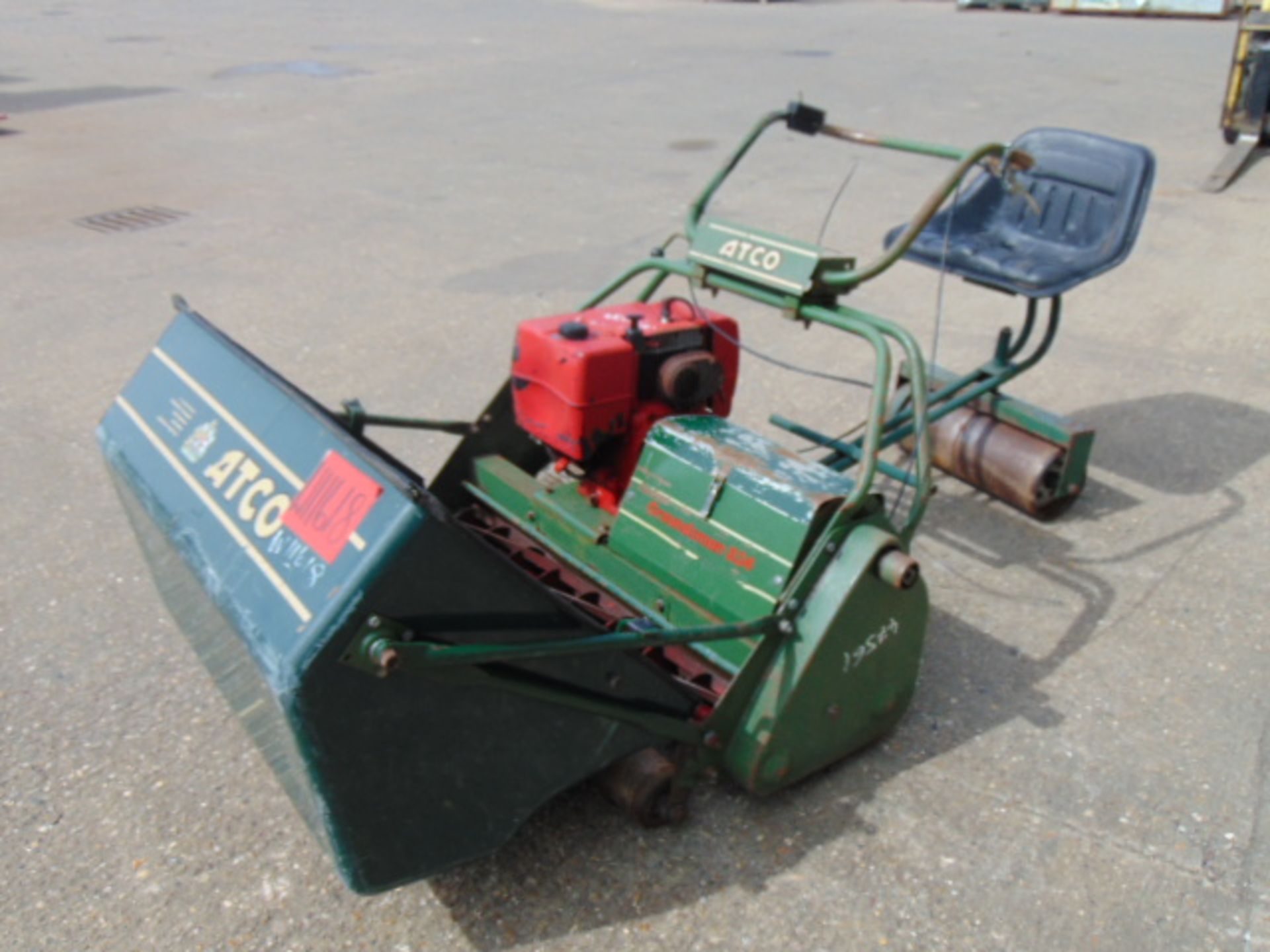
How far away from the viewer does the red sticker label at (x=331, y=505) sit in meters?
2.21

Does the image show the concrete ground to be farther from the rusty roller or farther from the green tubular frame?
the green tubular frame

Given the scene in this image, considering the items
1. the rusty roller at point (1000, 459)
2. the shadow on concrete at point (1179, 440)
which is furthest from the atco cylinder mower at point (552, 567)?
the shadow on concrete at point (1179, 440)

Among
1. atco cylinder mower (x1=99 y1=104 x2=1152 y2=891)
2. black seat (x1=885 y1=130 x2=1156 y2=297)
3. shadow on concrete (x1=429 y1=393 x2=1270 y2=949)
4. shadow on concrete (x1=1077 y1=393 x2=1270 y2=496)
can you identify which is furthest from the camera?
shadow on concrete (x1=1077 y1=393 x2=1270 y2=496)

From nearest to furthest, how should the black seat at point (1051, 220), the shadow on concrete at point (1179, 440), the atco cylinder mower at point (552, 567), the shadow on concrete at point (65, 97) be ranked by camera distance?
the atco cylinder mower at point (552, 567) < the black seat at point (1051, 220) < the shadow on concrete at point (1179, 440) < the shadow on concrete at point (65, 97)

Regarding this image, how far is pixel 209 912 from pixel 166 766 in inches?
21.8

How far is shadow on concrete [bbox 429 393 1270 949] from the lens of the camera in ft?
8.59

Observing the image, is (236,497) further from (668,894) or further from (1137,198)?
(1137,198)

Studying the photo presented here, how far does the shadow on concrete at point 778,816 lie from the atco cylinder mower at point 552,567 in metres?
0.10

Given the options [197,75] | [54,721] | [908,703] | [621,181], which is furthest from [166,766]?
[197,75]

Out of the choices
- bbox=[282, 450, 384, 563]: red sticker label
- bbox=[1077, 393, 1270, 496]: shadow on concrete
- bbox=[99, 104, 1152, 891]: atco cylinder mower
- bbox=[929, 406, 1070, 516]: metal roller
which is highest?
bbox=[282, 450, 384, 563]: red sticker label

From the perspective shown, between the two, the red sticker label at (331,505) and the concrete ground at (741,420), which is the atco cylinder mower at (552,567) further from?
the concrete ground at (741,420)

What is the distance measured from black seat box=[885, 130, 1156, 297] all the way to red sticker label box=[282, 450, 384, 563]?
7.82 ft

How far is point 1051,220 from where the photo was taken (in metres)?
4.49

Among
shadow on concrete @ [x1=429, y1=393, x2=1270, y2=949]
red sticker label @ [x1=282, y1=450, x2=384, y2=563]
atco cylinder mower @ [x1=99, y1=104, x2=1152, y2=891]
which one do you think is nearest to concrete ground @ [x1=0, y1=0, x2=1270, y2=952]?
shadow on concrete @ [x1=429, y1=393, x2=1270, y2=949]
